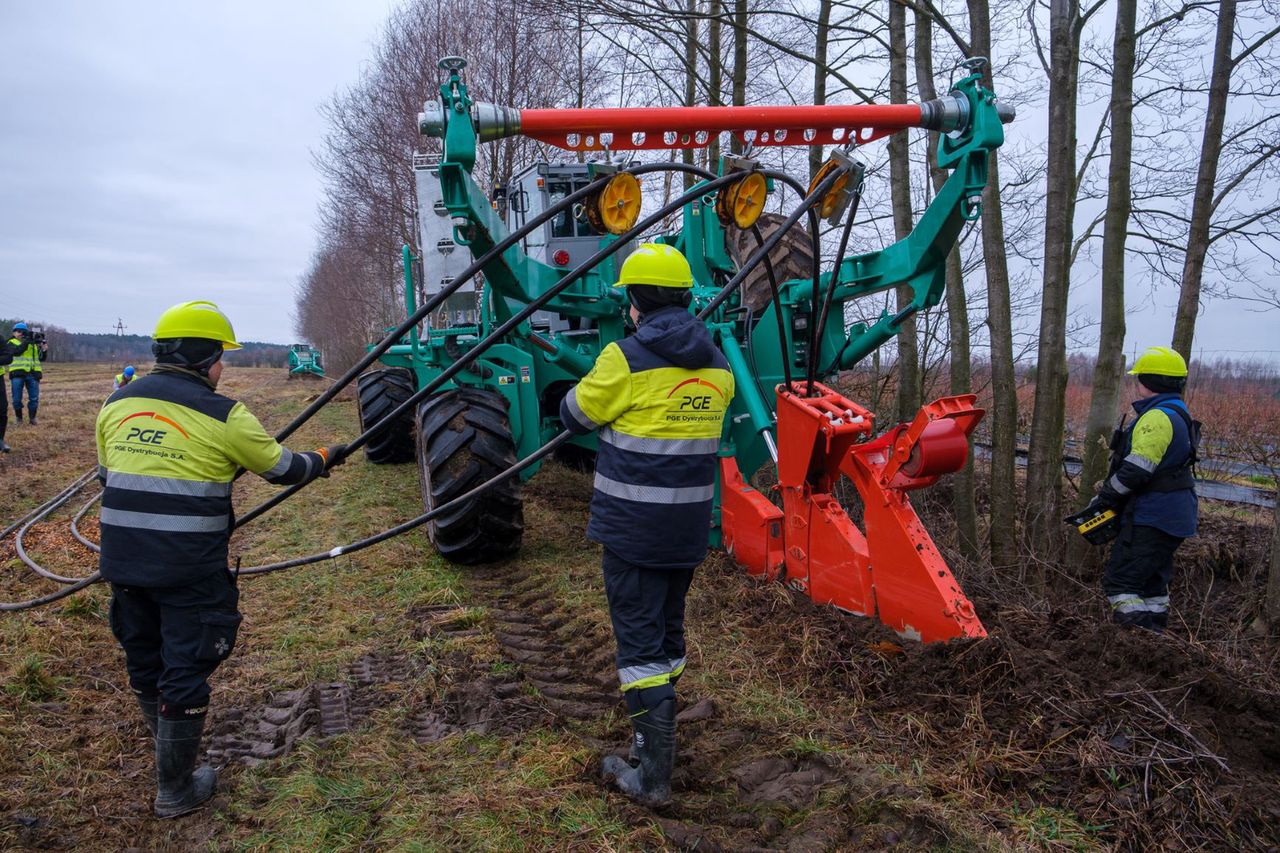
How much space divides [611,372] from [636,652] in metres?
1.05

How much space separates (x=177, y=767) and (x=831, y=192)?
3.92 m

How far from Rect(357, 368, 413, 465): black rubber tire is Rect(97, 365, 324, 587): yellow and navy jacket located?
21.8ft

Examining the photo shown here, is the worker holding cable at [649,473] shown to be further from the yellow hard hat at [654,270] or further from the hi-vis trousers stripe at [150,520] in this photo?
the hi-vis trousers stripe at [150,520]

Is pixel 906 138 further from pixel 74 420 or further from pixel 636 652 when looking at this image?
pixel 74 420

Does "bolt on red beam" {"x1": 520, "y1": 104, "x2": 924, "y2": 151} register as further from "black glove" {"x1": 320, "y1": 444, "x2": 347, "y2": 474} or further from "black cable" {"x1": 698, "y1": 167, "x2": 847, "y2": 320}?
"black glove" {"x1": 320, "y1": 444, "x2": 347, "y2": 474}

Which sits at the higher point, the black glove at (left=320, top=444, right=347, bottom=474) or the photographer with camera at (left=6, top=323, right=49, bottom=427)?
the black glove at (left=320, top=444, right=347, bottom=474)

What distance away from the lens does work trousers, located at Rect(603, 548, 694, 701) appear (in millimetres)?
3070

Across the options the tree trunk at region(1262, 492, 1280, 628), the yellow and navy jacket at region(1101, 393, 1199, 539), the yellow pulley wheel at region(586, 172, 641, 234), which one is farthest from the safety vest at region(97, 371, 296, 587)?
the tree trunk at region(1262, 492, 1280, 628)

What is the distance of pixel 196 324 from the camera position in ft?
10.3

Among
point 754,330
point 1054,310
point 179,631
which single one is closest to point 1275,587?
point 1054,310

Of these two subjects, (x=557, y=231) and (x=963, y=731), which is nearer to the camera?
(x=963, y=731)

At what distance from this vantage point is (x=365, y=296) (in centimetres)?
3669

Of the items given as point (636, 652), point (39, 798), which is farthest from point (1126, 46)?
point (39, 798)

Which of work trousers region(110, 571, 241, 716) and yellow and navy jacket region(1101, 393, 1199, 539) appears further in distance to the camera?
yellow and navy jacket region(1101, 393, 1199, 539)
